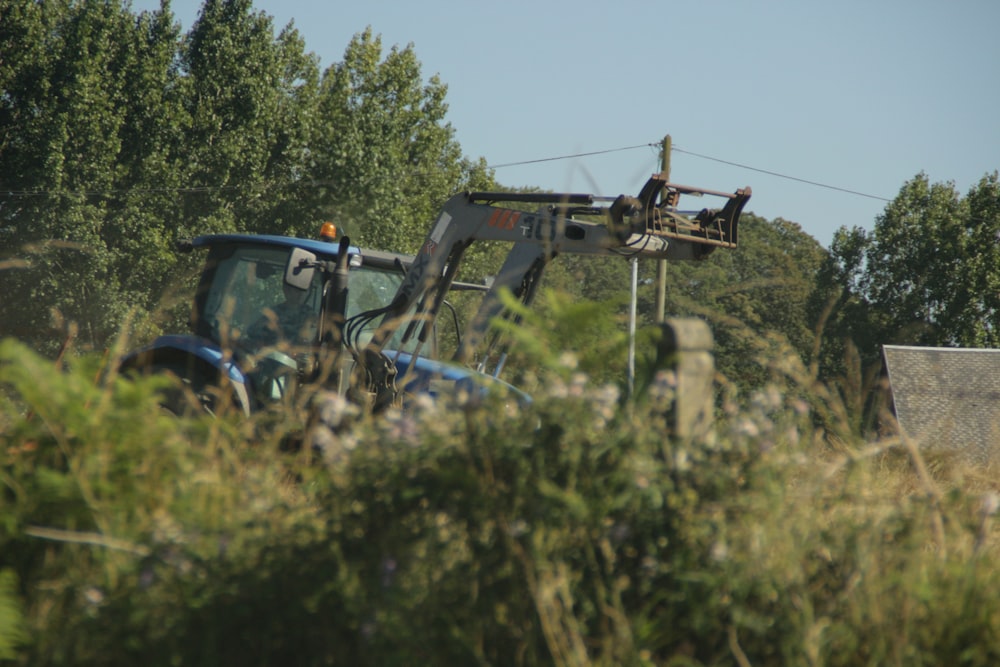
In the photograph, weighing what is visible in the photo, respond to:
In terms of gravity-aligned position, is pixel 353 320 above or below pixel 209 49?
below

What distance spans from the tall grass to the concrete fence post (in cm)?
15

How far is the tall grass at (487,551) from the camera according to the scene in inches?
114

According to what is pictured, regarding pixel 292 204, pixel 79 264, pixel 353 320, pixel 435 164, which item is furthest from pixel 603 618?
pixel 435 164

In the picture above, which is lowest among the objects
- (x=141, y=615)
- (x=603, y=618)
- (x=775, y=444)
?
(x=141, y=615)

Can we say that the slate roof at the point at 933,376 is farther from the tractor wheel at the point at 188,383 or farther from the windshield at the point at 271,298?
the tractor wheel at the point at 188,383

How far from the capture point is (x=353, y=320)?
7609 mm

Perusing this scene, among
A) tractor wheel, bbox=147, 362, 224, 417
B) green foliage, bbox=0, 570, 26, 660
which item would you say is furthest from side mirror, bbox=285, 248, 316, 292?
green foliage, bbox=0, 570, 26, 660

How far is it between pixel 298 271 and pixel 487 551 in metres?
4.61

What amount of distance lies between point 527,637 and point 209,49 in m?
31.5

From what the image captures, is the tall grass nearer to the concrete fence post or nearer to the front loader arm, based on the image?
the concrete fence post

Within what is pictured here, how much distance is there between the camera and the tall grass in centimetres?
290

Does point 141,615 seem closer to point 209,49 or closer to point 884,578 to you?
point 884,578

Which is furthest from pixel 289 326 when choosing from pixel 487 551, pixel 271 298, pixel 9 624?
pixel 487 551

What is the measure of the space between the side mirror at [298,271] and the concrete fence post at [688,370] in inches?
160
